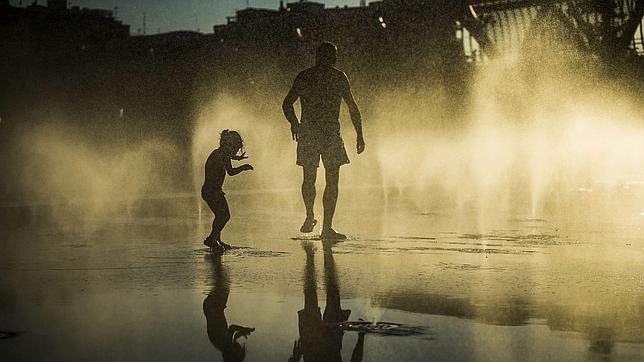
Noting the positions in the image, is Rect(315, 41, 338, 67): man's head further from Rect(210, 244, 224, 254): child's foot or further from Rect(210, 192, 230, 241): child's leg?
Rect(210, 244, 224, 254): child's foot

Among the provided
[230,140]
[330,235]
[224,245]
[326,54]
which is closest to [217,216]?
[224,245]

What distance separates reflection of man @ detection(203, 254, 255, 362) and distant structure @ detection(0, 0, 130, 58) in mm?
103753

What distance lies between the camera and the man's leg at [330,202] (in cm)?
1408

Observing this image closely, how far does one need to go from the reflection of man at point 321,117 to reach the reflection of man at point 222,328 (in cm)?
529

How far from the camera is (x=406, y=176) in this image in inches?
1845

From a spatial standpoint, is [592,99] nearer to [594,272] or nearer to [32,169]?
[32,169]

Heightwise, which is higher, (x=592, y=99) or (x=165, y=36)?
(x=165, y=36)

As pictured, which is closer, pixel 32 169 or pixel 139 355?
pixel 139 355

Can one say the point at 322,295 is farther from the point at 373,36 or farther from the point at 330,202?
the point at 373,36

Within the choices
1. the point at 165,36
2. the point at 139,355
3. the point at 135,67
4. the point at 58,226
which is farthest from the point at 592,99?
the point at 165,36

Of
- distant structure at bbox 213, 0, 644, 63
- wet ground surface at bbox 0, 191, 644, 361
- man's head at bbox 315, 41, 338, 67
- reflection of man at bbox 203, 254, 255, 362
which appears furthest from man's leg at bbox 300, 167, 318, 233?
distant structure at bbox 213, 0, 644, 63

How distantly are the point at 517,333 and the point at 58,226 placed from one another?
435 inches

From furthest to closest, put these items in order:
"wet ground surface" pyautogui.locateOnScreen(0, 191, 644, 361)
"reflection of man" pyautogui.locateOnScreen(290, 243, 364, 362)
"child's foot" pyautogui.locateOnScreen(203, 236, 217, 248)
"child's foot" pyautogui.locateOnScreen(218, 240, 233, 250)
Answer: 1. "child's foot" pyautogui.locateOnScreen(218, 240, 233, 250)
2. "child's foot" pyautogui.locateOnScreen(203, 236, 217, 248)
3. "wet ground surface" pyautogui.locateOnScreen(0, 191, 644, 361)
4. "reflection of man" pyautogui.locateOnScreen(290, 243, 364, 362)

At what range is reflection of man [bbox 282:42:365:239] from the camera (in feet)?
47.6
